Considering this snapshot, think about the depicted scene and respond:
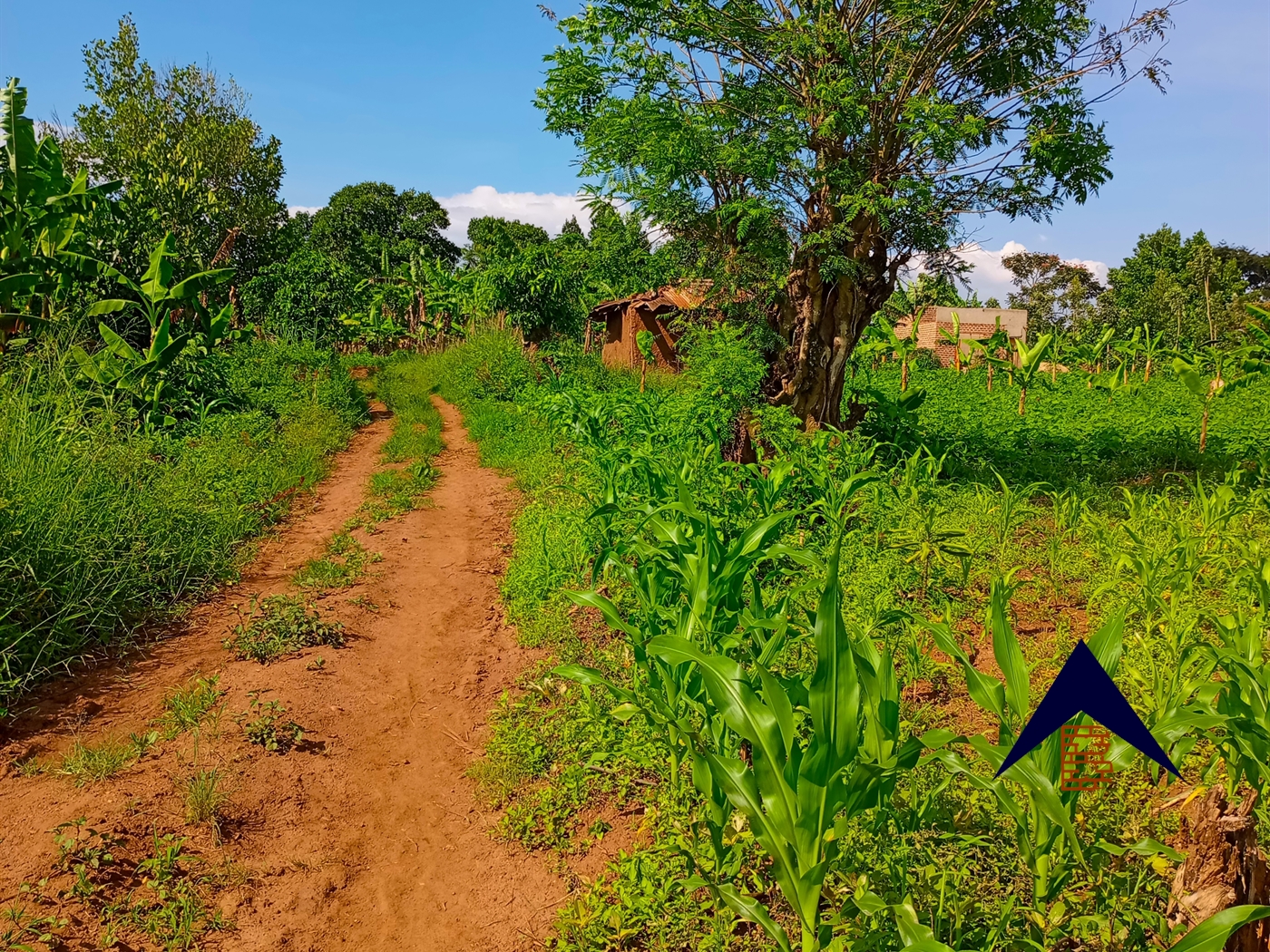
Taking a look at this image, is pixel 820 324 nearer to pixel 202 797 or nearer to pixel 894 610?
pixel 894 610

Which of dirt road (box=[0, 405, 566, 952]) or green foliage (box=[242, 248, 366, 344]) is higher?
green foliage (box=[242, 248, 366, 344])

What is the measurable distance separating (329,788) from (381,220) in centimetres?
4184

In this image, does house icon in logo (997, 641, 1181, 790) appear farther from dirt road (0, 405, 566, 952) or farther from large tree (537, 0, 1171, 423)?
large tree (537, 0, 1171, 423)

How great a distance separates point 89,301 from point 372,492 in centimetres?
364

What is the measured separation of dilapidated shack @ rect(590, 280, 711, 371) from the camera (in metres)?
19.2

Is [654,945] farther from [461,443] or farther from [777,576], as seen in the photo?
[461,443]

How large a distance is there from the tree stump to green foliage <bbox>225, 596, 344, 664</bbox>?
4206mm

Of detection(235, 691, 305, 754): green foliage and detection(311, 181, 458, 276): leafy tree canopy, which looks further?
detection(311, 181, 458, 276): leafy tree canopy

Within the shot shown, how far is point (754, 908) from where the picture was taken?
2.18 meters

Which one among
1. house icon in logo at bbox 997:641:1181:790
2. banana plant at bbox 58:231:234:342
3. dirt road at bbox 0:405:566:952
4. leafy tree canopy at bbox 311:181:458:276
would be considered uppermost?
leafy tree canopy at bbox 311:181:458:276

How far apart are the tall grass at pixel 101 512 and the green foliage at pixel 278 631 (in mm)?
587

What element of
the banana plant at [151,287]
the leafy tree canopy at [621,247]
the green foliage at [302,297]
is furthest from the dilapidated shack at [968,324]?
the banana plant at [151,287]

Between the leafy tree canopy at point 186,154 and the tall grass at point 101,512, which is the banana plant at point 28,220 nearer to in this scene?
the tall grass at point 101,512

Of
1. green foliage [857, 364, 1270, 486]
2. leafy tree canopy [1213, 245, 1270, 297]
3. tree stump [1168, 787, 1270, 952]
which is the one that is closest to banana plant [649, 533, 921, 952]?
tree stump [1168, 787, 1270, 952]
